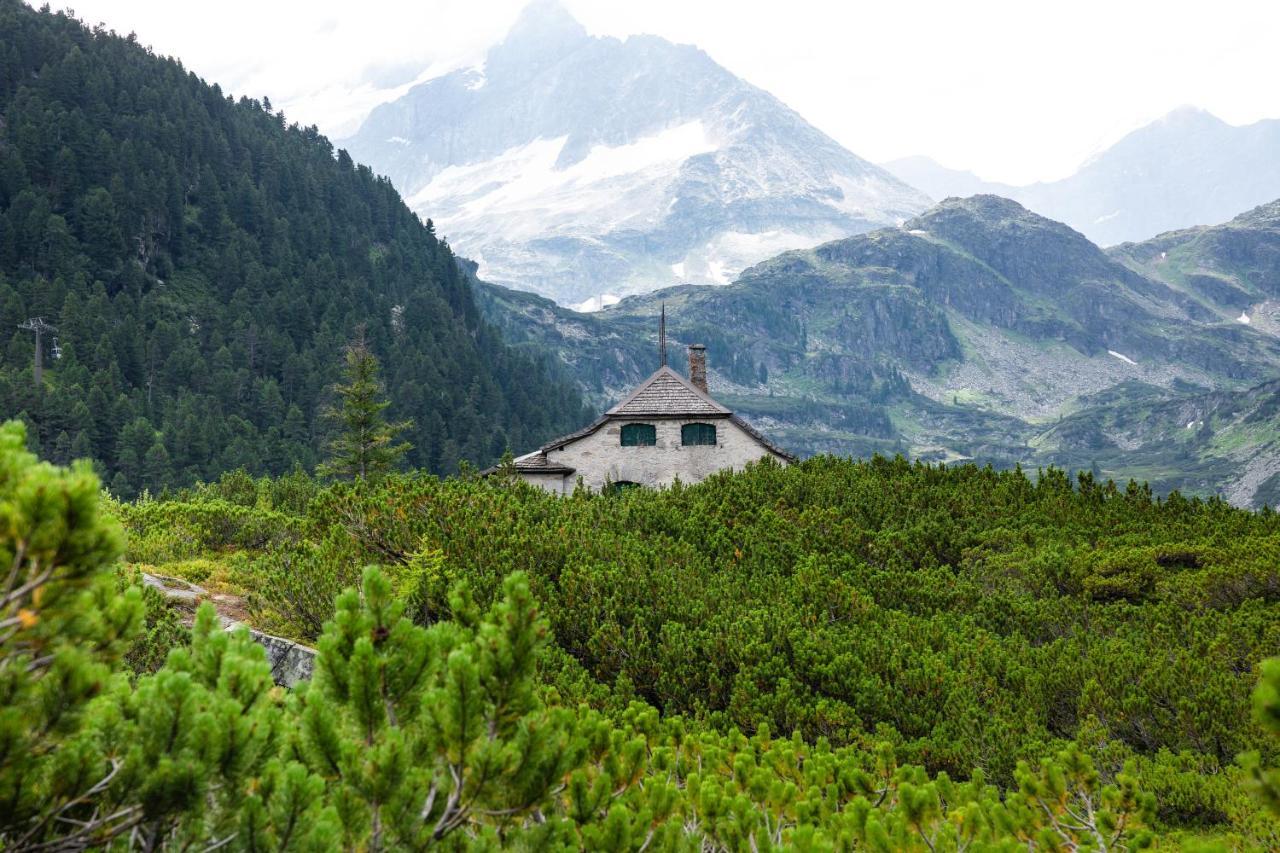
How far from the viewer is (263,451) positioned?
8975 cm

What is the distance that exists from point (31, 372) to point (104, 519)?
98.0 m

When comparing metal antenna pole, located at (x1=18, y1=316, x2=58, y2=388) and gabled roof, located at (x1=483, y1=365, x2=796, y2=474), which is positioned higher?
metal antenna pole, located at (x1=18, y1=316, x2=58, y2=388)

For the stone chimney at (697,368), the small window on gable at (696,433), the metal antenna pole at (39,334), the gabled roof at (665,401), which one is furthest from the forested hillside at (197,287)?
the small window on gable at (696,433)

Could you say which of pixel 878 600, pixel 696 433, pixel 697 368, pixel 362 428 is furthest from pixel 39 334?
pixel 878 600

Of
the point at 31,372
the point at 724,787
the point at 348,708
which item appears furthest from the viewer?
the point at 31,372

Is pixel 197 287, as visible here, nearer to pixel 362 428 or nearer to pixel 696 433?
pixel 362 428

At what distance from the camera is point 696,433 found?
120 feet

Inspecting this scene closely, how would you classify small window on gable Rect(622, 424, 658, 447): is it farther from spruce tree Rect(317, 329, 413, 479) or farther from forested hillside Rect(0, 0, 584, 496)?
forested hillside Rect(0, 0, 584, 496)

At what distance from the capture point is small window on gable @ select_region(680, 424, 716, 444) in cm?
3656

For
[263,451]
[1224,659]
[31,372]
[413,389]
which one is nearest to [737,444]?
[1224,659]

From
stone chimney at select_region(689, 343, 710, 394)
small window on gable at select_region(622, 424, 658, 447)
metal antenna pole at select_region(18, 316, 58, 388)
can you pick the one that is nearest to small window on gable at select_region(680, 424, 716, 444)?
small window on gable at select_region(622, 424, 658, 447)

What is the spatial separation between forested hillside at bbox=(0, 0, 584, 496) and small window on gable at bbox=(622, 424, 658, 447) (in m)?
59.7

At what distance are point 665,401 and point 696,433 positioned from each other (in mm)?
1865

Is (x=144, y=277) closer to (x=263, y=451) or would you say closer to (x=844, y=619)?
(x=263, y=451)
